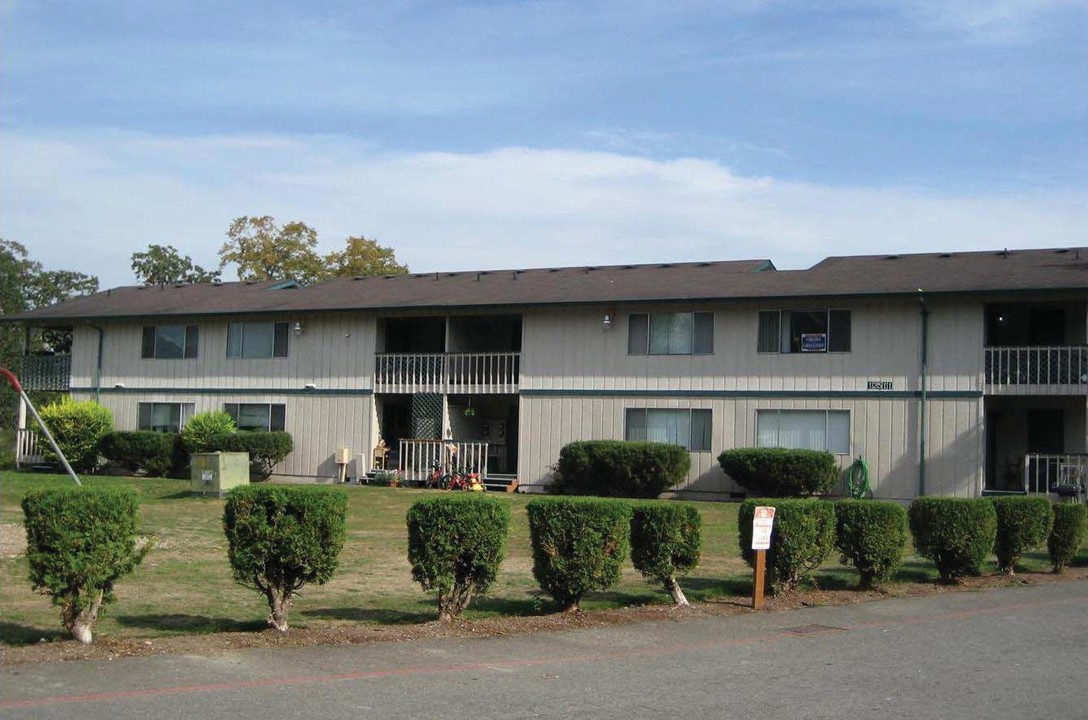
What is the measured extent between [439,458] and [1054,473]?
14269 millimetres

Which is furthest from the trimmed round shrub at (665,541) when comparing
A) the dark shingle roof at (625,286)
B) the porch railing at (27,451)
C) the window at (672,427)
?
the porch railing at (27,451)

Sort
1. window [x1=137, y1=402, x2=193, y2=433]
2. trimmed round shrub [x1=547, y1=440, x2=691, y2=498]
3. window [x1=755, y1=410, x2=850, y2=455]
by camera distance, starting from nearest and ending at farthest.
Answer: window [x1=755, y1=410, x2=850, y2=455] < trimmed round shrub [x1=547, y1=440, x2=691, y2=498] < window [x1=137, y1=402, x2=193, y2=433]

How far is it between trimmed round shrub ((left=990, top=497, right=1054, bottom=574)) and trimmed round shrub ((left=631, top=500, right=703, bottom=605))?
5373 millimetres

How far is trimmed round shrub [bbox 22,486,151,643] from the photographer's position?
928cm

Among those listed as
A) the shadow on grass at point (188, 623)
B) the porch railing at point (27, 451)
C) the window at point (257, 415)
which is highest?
the window at point (257, 415)

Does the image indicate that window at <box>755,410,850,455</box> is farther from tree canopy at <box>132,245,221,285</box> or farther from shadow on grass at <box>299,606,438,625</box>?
tree canopy at <box>132,245,221,285</box>

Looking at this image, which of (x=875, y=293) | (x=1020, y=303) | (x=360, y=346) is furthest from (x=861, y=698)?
(x=360, y=346)

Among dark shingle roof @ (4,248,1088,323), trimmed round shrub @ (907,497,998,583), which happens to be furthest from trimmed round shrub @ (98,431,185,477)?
trimmed round shrub @ (907,497,998,583)

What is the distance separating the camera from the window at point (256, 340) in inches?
1318

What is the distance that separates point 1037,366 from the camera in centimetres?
2619

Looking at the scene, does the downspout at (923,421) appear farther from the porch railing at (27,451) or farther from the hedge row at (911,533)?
the porch railing at (27,451)

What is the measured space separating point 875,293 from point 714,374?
164 inches

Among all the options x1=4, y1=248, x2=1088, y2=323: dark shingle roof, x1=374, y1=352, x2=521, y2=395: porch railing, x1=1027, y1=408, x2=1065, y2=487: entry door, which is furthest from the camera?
x1=374, y1=352, x2=521, y2=395: porch railing

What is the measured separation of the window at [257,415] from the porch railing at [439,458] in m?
3.70
